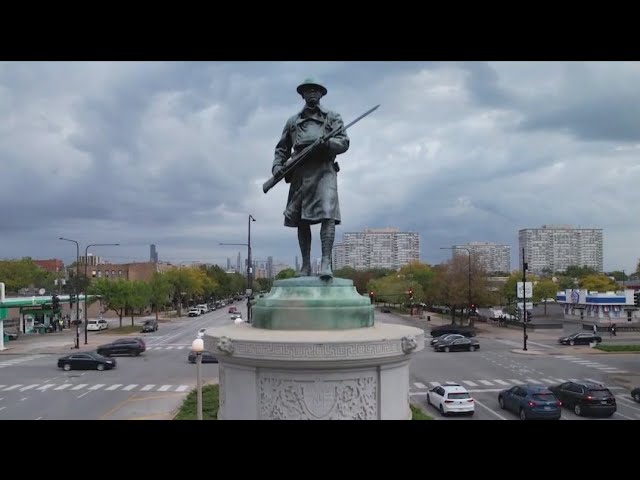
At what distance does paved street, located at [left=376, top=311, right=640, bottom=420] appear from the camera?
67.9 feet

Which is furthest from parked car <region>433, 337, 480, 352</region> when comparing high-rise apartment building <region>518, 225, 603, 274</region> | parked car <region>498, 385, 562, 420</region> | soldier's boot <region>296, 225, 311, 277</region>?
high-rise apartment building <region>518, 225, 603, 274</region>

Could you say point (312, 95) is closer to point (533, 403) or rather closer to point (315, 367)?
point (315, 367)

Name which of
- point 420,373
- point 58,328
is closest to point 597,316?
point 420,373

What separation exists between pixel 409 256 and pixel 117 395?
564 ft

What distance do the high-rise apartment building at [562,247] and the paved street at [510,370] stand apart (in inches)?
5525

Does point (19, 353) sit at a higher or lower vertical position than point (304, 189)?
lower

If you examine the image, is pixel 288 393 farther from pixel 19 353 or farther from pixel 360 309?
pixel 19 353

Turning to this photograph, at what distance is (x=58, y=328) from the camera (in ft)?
184

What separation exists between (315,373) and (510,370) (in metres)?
25.2

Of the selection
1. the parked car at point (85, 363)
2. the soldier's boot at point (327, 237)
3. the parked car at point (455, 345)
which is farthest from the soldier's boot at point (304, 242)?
the parked car at point (455, 345)

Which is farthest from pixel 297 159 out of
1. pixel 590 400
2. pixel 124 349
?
pixel 124 349

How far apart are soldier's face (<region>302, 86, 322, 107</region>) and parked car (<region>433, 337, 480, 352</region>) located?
102 feet

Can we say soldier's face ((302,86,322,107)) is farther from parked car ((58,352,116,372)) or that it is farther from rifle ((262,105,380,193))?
parked car ((58,352,116,372))

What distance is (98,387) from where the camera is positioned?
24.1 m
